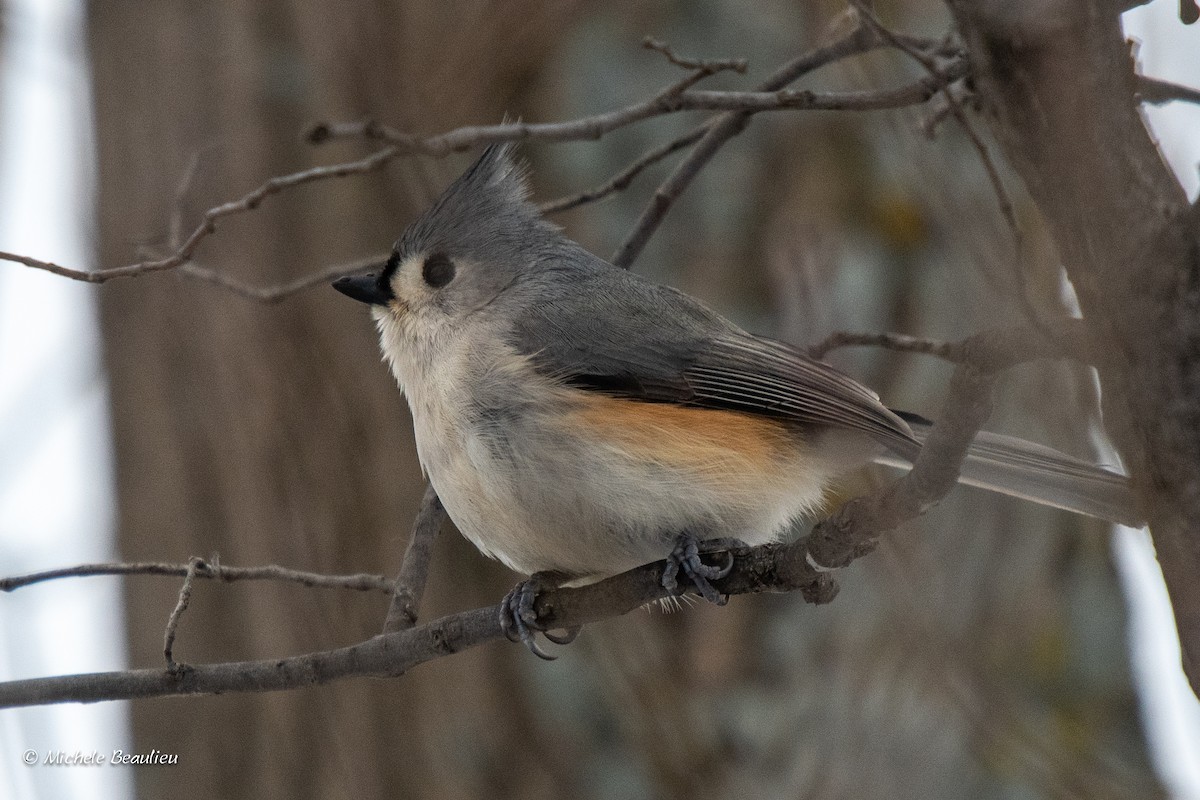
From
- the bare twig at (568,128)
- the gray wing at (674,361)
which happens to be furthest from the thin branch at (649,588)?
the bare twig at (568,128)

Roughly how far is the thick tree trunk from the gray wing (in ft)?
3.99

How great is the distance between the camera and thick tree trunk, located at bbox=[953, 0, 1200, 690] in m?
1.36

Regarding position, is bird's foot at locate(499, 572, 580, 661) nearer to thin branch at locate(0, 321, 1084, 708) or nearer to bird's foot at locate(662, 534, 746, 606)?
thin branch at locate(0, 321, 1084, 708)

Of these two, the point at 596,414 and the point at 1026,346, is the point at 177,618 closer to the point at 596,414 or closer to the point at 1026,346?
the point at 596,414

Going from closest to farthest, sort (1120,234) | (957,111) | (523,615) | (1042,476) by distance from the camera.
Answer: (1120,234) → (957,111) → (523,615) → (1042,476)

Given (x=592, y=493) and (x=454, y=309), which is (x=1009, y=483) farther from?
(x=454, y=309)

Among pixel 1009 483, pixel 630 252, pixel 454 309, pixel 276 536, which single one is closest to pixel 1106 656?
pixel 1009 483

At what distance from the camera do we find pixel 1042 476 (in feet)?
8.20

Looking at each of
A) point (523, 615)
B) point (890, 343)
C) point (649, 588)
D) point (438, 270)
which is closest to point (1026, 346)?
point (890, 343)

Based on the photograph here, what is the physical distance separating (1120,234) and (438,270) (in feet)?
6.26

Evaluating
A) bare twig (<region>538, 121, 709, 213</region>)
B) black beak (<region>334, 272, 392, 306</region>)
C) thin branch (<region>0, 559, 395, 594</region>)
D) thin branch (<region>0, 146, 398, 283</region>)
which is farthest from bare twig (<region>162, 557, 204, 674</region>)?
bare twig (<region>538, 121, 709, 213</region>)

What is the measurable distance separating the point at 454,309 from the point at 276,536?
1.21 metres

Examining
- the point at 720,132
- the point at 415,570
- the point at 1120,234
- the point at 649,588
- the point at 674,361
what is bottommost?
the point at 649,588

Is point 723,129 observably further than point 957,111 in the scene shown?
Yes
